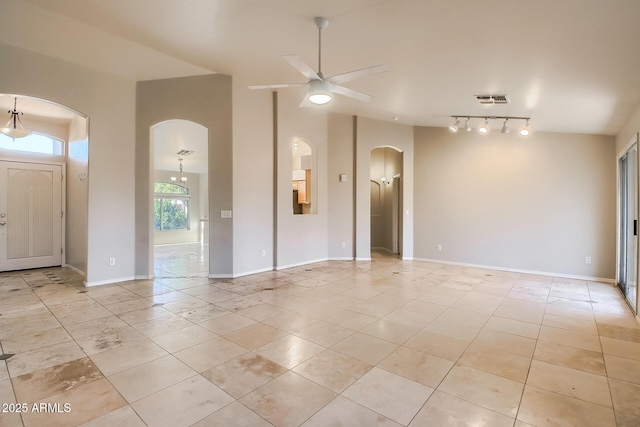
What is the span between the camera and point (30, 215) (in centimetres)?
601

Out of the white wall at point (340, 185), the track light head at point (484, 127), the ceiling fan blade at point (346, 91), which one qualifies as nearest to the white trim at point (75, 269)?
the white wall at point (340, 185)

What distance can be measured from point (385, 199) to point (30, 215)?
855 cm

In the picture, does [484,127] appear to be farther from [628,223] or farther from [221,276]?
[221,276]

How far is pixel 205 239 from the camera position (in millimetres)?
12461

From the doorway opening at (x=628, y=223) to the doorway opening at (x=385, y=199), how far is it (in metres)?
4.37

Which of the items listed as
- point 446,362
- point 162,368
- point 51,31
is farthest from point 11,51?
point 446,362

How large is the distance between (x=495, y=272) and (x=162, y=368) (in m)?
6.05

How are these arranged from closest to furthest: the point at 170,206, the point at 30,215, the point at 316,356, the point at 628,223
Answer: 1. the point at 316,356
2. the point at 628,223
3. the point at 30,215
4. the point at 170,206

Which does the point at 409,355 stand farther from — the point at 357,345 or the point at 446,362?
the point at 357,345

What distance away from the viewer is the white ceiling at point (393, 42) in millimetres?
2811

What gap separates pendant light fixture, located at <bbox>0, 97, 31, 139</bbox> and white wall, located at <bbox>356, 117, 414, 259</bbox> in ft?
20.7

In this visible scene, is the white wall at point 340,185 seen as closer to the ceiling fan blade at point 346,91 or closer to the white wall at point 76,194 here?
the ceiling fan blade at point 346,91

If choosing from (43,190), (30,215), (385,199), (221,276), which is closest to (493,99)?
(385,199)

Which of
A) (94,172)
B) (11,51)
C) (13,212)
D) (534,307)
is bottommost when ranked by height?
(534,307)
